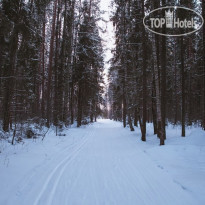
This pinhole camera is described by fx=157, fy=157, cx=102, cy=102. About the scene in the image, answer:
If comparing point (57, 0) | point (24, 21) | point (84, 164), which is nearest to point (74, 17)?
point (57, 0)

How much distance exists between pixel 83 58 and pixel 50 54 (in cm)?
473

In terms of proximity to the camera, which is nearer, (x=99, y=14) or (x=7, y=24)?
(x=7, y=24)

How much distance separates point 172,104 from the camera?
2695cm

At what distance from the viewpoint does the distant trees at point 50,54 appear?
30.1 feet

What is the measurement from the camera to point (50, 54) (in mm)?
15523

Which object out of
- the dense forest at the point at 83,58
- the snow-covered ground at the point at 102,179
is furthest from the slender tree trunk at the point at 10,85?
the snow-covered ground at the point at 102,179

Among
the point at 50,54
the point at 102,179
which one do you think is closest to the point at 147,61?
the point at 50,54

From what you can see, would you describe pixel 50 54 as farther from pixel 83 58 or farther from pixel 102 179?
pixel 102 179

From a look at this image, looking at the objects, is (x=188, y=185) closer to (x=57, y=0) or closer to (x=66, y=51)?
(x=66, y=51)

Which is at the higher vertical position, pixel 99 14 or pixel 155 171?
Result: pixel 99 14

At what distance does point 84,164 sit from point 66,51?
15.3 meters

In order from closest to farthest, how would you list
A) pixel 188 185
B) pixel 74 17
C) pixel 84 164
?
pixel 188 185 → pixel 84 164 → pixel 74 17

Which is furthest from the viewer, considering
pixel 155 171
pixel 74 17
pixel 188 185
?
pixel 74 17

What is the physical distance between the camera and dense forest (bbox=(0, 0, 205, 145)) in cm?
924
